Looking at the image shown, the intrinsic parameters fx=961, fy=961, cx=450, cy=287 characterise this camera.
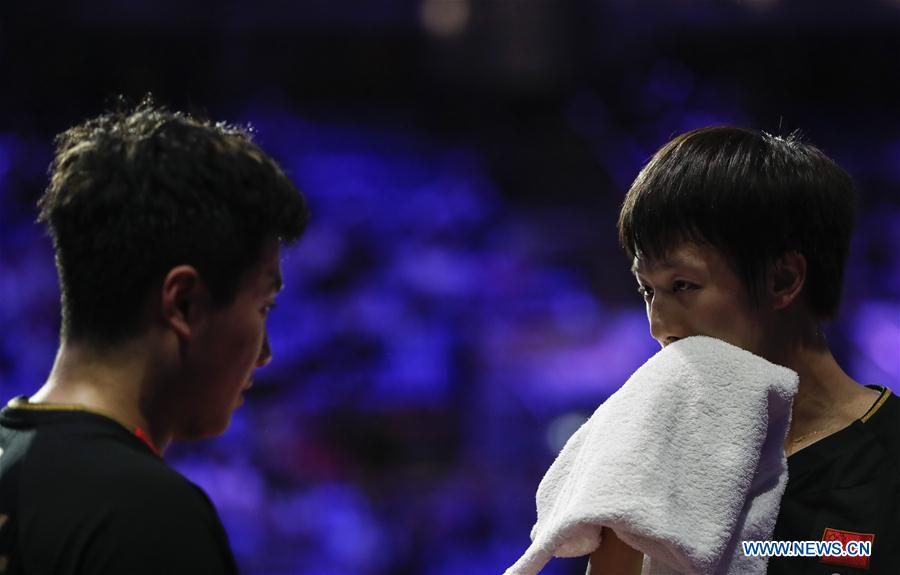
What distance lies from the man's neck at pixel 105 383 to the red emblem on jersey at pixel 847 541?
2.40 feet

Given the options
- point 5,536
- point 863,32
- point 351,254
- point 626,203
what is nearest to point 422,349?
point 351,254

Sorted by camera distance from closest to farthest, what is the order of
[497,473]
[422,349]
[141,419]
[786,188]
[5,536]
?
1. [5,536]
2. [141,419]
3. [786,188]
4. [497,473]
5. [422,349]

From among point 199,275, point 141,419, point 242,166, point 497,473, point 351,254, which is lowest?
point 497,473

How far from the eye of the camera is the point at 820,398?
Result: 3.83 ft

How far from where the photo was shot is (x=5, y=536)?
0.77m

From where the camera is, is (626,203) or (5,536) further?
(626,203)

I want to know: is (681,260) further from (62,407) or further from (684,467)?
(62,407)

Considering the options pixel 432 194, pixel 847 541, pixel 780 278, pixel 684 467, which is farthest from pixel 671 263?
pixel 432 194

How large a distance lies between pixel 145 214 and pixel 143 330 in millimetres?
107

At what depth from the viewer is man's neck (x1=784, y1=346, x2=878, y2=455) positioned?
3.78 ft

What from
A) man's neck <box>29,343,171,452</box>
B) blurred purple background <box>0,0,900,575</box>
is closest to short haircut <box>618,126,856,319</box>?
man's neck <box>29,343,171,452</box>

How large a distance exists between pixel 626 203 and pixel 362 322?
357cm

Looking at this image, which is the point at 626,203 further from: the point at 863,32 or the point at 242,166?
the point at 863,32

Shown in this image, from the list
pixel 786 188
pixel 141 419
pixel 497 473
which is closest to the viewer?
pixel 141 419
